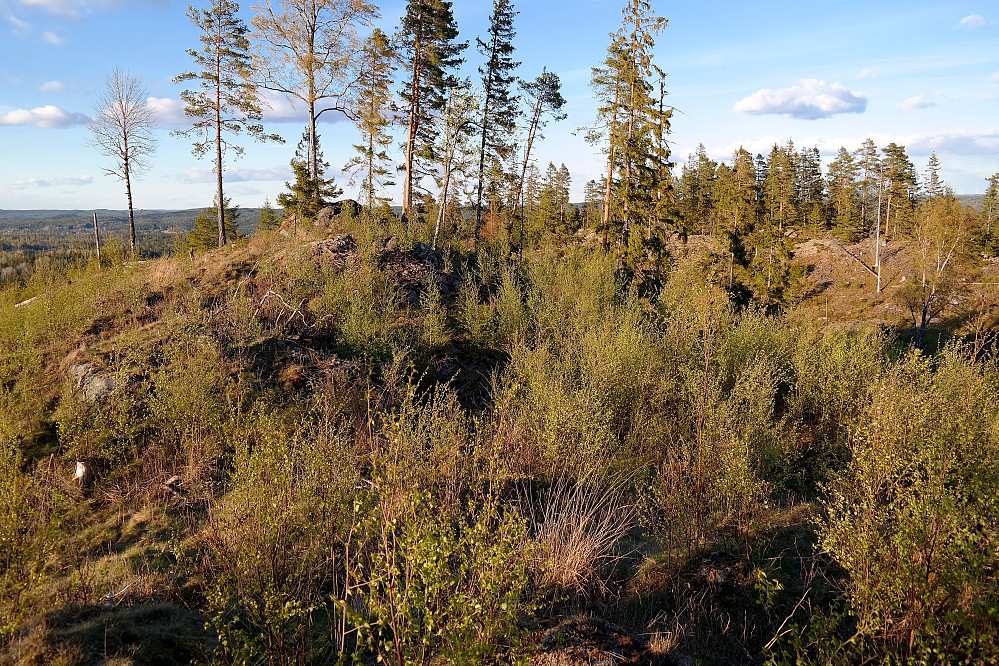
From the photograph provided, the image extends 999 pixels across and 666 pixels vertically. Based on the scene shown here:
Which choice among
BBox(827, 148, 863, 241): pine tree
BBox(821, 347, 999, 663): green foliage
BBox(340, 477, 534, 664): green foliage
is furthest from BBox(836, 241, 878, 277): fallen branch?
BBox(340, 477, 534, 664): green foliage

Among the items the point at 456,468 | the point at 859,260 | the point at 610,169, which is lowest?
the point at 456,468

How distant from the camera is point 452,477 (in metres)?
4.76

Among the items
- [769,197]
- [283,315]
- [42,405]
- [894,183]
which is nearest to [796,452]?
[283,315]

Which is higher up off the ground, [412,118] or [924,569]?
[412,118]

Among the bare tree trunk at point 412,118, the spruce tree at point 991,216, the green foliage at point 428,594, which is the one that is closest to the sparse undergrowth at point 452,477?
the green foliage at point 428,594

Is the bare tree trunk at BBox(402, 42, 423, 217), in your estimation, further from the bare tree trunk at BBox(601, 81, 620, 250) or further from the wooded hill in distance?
the bare tree trunk at BBox(601, 81, 620, 250)

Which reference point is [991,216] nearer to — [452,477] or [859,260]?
[859,260]

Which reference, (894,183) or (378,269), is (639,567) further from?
(894,183)

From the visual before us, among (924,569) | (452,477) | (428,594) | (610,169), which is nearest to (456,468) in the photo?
(452,477)

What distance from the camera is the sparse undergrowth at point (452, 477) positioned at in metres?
3.25

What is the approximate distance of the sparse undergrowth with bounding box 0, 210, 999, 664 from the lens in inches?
128

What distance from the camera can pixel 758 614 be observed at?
475 centimetres

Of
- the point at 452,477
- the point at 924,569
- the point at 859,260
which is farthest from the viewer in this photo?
the point at 859,260

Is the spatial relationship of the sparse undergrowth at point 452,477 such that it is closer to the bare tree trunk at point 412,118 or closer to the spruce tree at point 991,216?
the bare tree trunk at point 412,118
